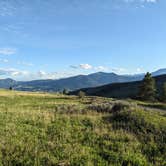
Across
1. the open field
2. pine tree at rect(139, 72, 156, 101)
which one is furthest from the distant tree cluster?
the open field

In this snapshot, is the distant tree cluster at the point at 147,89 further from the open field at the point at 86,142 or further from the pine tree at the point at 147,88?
the open field at the point at 86,142

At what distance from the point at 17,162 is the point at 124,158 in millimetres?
4084

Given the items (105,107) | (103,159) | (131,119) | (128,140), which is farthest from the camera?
(105,107)

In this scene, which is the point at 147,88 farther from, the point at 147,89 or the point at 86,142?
the point at 86,142

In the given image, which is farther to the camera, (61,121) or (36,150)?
(61,121)

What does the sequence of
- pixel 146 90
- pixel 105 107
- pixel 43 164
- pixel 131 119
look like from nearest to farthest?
pixel 43 164
pixel 131 119
pixel 105 107
pixel 146 90

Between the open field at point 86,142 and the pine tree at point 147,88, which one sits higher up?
the pine tree at point 147,88

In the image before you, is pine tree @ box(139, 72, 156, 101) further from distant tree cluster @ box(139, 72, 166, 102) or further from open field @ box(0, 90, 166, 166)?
open field @ box(0, 90, 166, 166)

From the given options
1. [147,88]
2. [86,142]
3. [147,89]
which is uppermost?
[147,88]

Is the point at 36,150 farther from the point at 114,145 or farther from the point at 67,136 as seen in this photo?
the point at 114,145

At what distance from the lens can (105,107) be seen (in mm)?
23422

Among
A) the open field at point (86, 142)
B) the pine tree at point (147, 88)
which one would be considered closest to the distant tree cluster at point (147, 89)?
the pine tree at point (147, 88)

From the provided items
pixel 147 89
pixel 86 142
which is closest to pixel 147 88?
pixel 147 89

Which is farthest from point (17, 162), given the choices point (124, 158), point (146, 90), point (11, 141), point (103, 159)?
point (146, 90)
